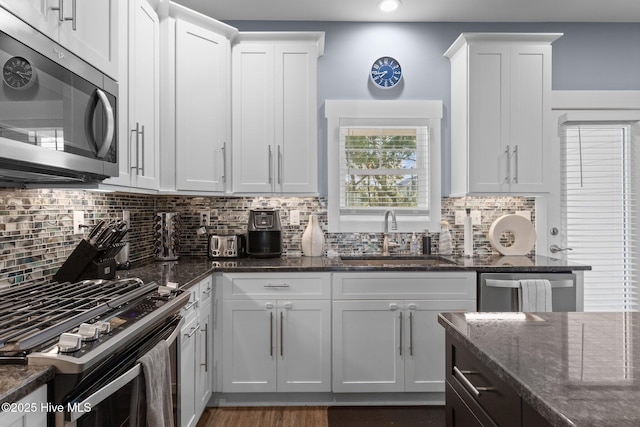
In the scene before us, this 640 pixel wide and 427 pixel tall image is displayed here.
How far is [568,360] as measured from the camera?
95 centimetres

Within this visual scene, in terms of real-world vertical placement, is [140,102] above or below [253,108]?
below

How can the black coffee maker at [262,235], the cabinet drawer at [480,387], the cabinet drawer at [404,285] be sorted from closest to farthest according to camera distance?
the cabinet drawer at [480,387], the cabinet drawer at [404,285], the black coffee maker at [262,235]

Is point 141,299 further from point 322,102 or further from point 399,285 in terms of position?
point 322,102

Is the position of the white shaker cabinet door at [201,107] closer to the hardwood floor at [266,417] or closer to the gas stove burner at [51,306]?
the gas stove burner at [51,306]

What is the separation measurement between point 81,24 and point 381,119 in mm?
2213

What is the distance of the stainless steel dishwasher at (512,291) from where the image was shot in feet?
8.64

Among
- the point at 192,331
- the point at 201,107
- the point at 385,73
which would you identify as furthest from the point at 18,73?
the point at 385,73

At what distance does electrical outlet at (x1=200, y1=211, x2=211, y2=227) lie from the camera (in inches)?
128

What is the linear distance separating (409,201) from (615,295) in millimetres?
1814

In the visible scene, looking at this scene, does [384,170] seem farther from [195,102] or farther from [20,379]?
[20,379]

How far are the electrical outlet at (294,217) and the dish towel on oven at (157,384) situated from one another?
1839 mm

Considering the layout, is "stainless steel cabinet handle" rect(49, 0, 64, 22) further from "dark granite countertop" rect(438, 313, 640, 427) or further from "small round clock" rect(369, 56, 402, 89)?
"small round clock" rect(369, 56, 402, 89)

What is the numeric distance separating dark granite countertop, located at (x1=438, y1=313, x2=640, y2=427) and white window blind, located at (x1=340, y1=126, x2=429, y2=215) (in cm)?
193

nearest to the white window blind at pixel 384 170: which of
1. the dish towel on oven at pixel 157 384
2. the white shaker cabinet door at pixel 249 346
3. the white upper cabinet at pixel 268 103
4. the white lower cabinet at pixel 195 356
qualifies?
the white upper cabinet at pixel 268 103
